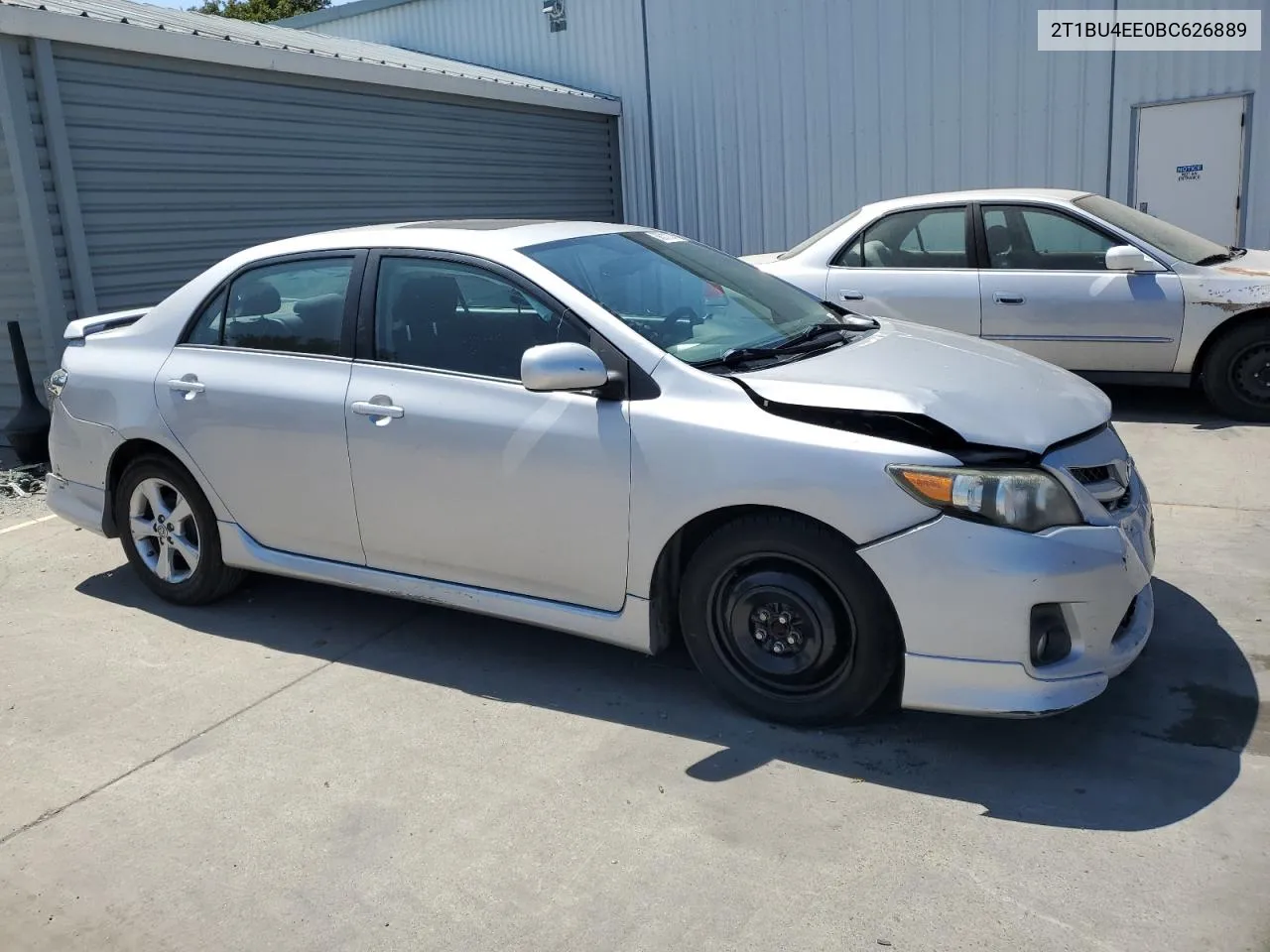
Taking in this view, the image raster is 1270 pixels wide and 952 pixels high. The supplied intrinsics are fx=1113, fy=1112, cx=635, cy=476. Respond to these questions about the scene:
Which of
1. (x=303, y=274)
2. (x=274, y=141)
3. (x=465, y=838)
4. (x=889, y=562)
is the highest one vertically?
(x=274, y=141)

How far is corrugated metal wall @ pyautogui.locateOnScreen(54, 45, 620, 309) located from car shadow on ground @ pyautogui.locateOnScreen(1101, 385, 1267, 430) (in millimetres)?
7318

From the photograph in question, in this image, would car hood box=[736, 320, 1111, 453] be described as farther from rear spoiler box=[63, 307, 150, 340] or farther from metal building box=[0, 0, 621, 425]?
metal building box=[0, 0, 621, 425]

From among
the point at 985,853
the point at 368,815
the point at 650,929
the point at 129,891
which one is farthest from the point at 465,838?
the point at 985,853

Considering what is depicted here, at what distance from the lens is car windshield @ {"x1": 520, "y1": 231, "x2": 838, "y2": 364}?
400 cm

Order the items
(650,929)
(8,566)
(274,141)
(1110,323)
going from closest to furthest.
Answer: (650,929) → (8,566) → (1110,323) → (274,141)

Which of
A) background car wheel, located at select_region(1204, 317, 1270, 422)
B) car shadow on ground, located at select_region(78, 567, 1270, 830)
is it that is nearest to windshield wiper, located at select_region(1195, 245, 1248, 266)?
background car wheel, located at select_region(1204, 317, 1270, 422)

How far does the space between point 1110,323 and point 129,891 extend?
6.88 m

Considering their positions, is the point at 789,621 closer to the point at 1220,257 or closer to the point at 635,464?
the point at 635,464

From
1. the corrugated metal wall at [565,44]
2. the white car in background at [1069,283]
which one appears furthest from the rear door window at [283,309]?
the corrugated metal wall at [565,44]

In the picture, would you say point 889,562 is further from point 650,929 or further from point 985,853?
point 650,929

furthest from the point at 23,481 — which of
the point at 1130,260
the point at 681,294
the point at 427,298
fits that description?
the point at 1130,260

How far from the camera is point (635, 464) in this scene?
146 inches

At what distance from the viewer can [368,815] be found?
3.35 metres

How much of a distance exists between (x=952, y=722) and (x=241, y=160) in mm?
8486
